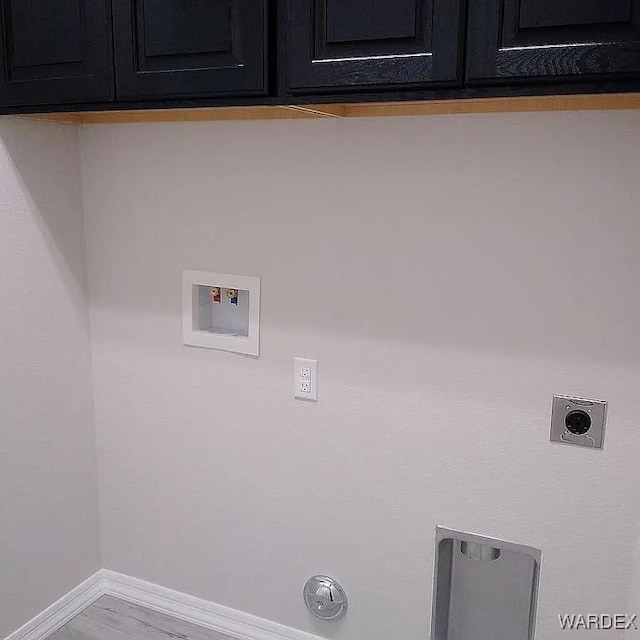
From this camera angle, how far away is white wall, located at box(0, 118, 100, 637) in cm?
188

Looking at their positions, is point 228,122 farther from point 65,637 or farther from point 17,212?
point 65,637

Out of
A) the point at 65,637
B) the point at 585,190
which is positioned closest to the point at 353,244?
the point at 585,190

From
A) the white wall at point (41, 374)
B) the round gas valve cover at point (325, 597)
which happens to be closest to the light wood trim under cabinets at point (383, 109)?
the white wall at point (41, 374)

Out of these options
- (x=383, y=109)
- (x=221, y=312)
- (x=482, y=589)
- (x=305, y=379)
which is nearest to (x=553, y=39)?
(x=383, y=109)

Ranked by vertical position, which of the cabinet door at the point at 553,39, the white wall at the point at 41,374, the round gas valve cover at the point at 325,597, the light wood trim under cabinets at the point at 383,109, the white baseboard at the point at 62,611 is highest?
the cabinet door at the point at 553,39

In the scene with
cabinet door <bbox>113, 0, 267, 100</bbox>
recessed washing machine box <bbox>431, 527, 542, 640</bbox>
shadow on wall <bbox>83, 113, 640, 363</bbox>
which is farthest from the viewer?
recessed washing machine box <bbox>431, 527, 542, 640</bbox>

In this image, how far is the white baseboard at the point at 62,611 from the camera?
204cm

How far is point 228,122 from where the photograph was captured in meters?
1.85

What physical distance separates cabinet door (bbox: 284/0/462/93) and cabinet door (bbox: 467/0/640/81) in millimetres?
48

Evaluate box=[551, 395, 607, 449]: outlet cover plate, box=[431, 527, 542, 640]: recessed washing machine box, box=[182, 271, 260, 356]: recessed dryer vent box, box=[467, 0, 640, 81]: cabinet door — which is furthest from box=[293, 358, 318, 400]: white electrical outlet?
box=[467, 0, 640, 81]: cabinet door

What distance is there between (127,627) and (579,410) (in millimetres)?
1502

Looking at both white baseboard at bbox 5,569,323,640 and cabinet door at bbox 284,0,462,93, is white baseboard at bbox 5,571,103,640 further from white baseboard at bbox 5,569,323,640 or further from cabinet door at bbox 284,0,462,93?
cabinet door at bbox 284,0,462,93

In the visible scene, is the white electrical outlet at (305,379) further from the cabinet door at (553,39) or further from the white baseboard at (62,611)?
the white baseboard at (62,611)

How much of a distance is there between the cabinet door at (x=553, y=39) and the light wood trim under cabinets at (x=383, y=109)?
8 cm
